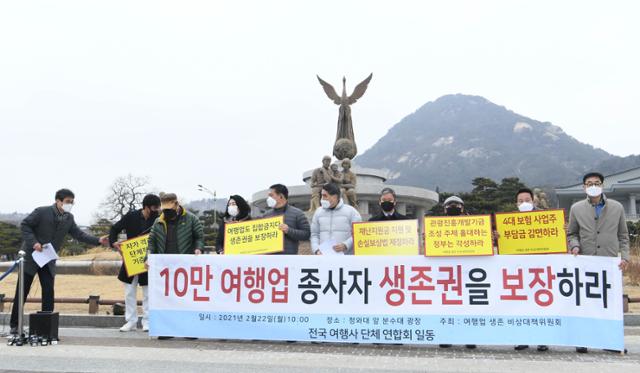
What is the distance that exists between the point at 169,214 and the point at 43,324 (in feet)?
6.19

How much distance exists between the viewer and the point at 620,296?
19.8 feet

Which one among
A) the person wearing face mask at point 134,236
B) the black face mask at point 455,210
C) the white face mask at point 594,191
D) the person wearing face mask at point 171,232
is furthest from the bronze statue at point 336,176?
the white face mask at point 594,191

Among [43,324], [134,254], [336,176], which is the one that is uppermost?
[336,176]

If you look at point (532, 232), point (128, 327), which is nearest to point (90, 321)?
point (128, 327)

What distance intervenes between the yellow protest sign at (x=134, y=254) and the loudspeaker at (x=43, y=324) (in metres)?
1.20

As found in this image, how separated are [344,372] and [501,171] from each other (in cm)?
15026

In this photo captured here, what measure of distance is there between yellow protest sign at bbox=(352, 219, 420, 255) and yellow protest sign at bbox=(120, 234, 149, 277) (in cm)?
286

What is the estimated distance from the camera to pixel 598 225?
253 inches

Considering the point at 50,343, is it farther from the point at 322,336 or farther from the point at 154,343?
the point at 322,336

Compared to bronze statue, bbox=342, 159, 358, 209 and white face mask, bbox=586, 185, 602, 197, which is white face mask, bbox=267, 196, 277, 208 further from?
bronze statue, bbox=342, 159, 358, 209

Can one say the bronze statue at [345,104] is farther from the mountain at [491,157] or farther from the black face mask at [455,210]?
the mountain at [491,157]

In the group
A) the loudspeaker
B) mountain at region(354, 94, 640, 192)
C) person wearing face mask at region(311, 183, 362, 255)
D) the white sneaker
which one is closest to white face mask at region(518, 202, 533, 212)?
person wearing face mask at region(311, 183, 362, 255)

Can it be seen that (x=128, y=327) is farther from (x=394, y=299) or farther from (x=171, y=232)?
(x=394, y=299)

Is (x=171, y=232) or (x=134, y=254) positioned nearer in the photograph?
(x=171, y=232)
